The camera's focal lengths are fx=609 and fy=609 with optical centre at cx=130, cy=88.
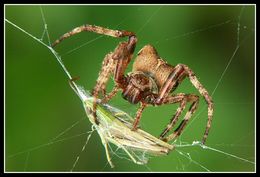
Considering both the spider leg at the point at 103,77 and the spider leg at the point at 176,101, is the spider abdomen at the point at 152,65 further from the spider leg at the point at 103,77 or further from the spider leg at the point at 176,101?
the spider leg at the point at 103,77

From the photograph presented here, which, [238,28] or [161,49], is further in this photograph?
[238,28]

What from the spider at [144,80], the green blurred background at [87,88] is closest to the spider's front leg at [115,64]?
the spider at [144,80]

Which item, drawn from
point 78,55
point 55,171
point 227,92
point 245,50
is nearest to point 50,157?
point 55,171

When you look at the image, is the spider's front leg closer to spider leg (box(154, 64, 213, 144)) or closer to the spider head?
the spider head

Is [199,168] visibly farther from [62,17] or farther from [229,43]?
[62,17]

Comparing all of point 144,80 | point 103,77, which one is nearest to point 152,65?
point 144,80

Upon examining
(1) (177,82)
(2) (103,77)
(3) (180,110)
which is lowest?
(3) (180,110)

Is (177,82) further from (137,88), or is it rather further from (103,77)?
(103,77)
